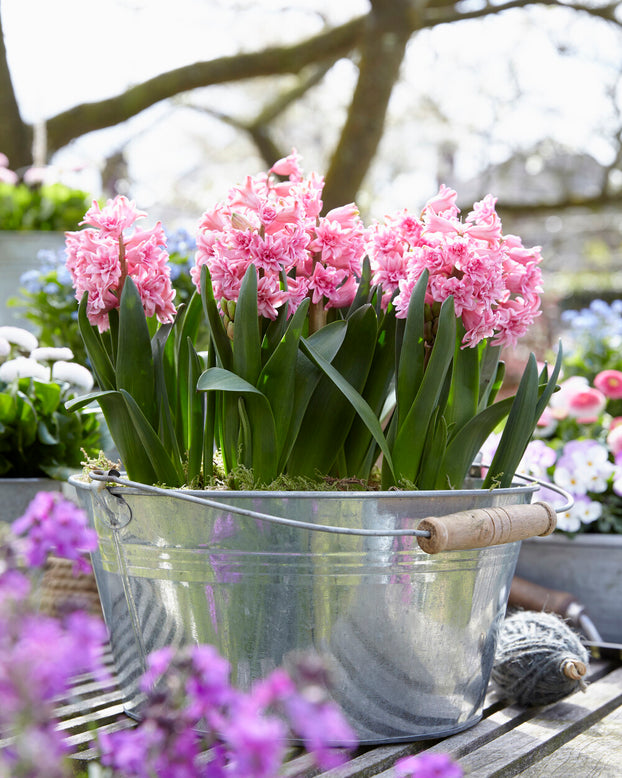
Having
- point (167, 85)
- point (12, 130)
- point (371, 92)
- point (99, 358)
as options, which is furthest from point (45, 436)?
point (167, 85)

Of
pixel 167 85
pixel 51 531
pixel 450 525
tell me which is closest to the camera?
pixel 51 531

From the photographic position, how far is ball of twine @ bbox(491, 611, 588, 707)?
44.1 inches

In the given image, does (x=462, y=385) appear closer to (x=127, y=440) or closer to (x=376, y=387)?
(x=376, y=387)

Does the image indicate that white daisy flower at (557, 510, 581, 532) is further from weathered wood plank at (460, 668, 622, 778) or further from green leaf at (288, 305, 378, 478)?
green leaf at (288, 305, 378, 478)

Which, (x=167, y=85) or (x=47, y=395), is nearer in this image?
(x=47, y=395)

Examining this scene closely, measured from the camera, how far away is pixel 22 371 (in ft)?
4.67

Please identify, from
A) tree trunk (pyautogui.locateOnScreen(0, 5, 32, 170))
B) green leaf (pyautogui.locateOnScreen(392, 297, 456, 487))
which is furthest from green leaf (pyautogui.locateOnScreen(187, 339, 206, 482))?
tree trunk (pyautogui.locateOnScreen(0, 5, 32, 170))

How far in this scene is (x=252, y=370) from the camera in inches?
37.7

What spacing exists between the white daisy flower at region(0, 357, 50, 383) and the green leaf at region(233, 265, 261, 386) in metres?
0.61

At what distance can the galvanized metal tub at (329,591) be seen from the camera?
0.89 metres

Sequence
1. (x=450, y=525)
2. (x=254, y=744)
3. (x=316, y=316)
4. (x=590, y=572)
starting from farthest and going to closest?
(x=590, y=572), (x=316, y=316), (x=450, y=525), (x=254, y=744)

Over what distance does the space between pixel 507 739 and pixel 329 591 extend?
32 centimetres

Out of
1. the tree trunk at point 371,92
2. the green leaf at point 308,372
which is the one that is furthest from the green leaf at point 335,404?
the tree trunk at point 371,92

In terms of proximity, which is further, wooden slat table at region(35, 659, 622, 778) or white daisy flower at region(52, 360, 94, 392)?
white daisy flower at region(52, 360, 94, 392)
